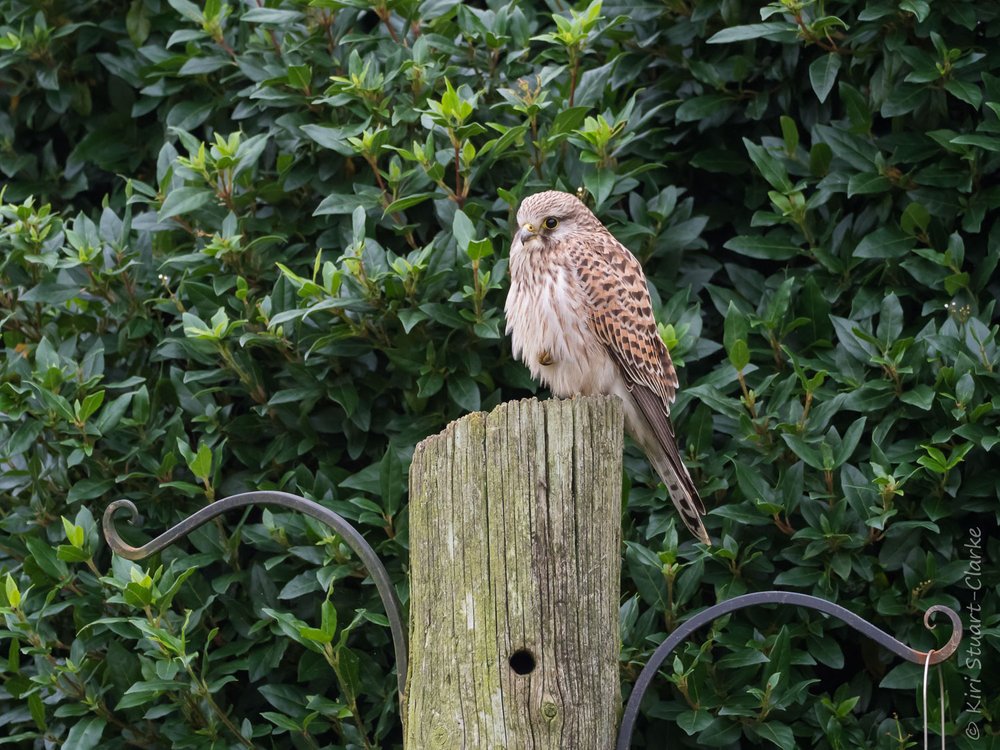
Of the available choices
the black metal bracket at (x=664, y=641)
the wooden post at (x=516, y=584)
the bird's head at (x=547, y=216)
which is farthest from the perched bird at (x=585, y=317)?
the wooden post at (x=516, y=584)

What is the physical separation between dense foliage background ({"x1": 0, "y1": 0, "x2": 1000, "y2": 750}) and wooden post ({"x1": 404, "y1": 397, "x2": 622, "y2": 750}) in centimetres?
93

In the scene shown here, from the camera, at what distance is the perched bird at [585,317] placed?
12.0ft

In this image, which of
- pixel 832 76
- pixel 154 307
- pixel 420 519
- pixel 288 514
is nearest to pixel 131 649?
pixel 288 514

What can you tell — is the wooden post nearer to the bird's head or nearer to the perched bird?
the perched bird

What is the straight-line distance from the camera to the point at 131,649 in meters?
3.65

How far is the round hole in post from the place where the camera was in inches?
92.4

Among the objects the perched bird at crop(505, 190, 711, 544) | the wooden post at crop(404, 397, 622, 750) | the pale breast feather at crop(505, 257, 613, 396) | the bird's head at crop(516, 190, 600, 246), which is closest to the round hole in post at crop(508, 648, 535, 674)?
the wooden post at crop(404, 397, 622, 750)

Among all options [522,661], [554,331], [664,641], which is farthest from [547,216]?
[522,661]

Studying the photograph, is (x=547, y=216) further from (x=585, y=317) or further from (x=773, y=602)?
(x=773, y=602)

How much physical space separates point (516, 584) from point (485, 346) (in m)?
1.47

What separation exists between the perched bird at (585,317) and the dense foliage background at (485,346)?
7 centimetres

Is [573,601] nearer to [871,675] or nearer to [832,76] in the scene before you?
[871,675]

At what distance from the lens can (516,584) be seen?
2350 mm

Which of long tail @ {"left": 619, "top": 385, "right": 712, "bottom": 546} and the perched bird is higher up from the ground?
the perched bird
